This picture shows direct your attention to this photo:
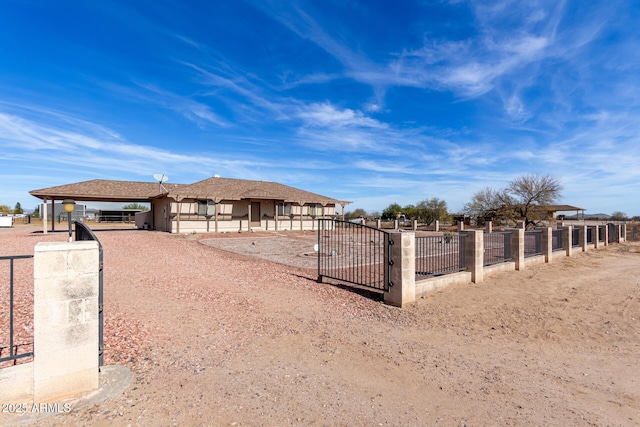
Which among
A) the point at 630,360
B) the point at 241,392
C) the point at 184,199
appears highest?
the point at 184,199

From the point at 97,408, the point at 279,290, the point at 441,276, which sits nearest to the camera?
the point at 97,408

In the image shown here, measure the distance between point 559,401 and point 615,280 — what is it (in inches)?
375

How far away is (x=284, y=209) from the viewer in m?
27.7

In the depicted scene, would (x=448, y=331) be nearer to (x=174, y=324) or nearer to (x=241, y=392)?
(x=241, y=392)

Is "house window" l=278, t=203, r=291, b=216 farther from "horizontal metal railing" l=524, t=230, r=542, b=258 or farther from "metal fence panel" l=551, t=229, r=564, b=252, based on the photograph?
"metal fence panel" l=551, t=229, r=564, b=252

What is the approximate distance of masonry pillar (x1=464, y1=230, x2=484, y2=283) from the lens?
8953 millimetres

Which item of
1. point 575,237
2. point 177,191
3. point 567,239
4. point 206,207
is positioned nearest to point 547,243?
point 567,239

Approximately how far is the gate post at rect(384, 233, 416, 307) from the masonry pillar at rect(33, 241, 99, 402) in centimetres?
525

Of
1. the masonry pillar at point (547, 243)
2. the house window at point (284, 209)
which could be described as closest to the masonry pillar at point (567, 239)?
the masonry pillar at point (547, 243)

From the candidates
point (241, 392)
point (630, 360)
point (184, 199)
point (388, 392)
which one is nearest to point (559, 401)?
point (388, 392)

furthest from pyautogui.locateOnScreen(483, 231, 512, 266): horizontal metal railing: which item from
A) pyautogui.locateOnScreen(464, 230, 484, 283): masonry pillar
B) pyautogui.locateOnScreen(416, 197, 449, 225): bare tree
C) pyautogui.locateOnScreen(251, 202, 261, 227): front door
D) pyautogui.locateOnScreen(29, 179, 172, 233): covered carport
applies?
pyautogui.locateOnScreen(416, 197, 449, 225): bare tree

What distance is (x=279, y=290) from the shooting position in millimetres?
7535

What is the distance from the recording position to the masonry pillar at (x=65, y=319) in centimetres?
Result: 285

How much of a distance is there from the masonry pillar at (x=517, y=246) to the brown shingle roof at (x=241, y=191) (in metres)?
18.0
